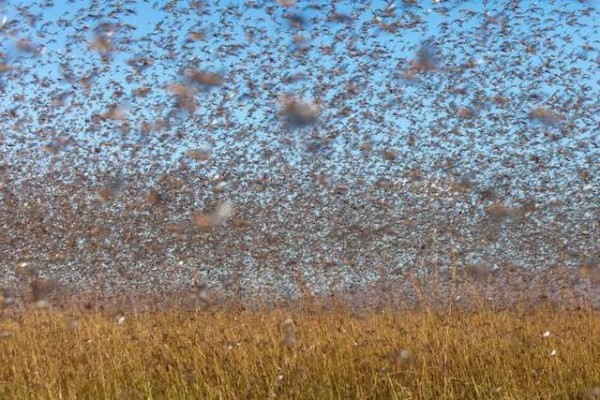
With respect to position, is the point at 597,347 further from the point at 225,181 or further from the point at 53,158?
the point at 53,158

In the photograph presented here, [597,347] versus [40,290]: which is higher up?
[597,347]

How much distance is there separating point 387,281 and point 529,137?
72.0 inches

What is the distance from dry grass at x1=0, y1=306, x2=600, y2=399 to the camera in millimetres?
5254

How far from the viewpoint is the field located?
526 cm

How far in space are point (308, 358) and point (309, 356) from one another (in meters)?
0.01

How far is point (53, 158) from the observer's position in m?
9.18

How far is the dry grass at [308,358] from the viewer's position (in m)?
5.25

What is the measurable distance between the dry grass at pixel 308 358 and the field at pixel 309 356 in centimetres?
1

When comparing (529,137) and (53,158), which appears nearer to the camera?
(529,137)

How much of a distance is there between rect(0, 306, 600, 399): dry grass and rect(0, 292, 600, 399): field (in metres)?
0.01

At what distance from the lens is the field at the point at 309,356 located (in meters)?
5.26

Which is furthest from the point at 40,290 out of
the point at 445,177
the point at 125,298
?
the point at 445,177

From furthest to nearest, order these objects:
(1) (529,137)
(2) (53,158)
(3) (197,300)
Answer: (2) (53,158) < (1) (529,137) < (3) (197,300)

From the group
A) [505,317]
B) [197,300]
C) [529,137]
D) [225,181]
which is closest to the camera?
[197,300]
